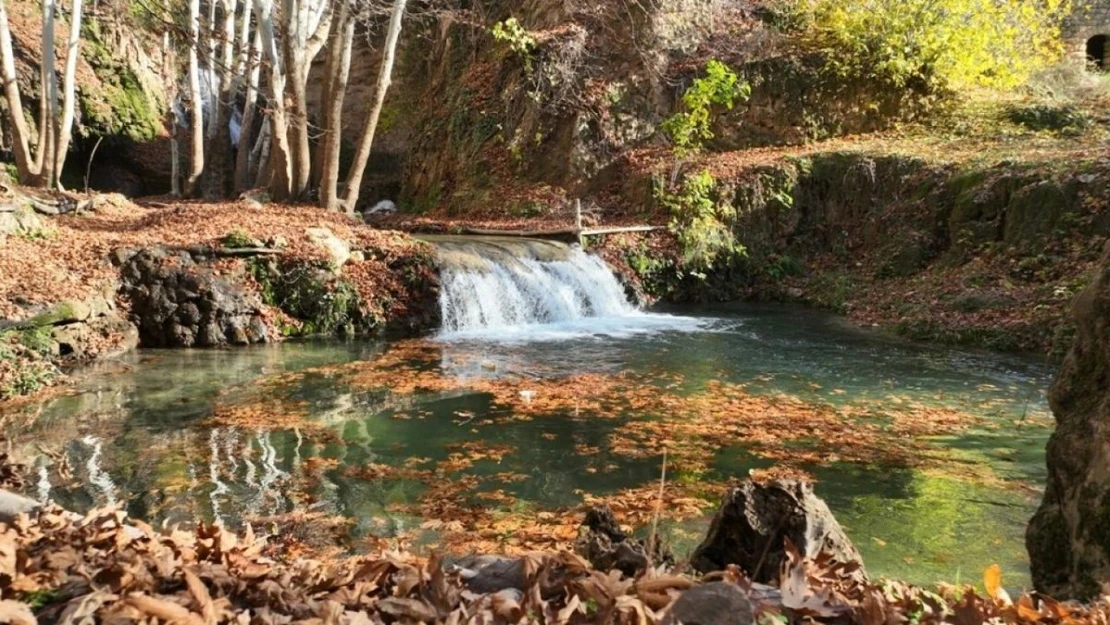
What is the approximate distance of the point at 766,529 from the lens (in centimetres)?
332

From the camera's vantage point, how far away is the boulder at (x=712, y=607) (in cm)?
201

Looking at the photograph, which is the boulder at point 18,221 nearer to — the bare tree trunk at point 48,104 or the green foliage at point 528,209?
→ the bare tree trunk at point 48,104

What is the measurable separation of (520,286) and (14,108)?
34.7 ft

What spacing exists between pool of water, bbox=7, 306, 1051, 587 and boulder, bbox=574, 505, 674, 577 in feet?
5.13

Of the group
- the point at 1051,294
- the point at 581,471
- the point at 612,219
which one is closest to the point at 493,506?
the point at 581,471

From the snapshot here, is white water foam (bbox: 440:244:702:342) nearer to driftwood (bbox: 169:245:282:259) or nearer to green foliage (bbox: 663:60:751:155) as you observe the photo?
driftwood (bbox: 169:245:282:259)

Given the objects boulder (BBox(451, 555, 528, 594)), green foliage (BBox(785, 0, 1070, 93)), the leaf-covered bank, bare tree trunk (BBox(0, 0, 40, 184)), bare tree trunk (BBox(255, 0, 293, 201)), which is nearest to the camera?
boulder (BBox(451, 555, 528, 594))

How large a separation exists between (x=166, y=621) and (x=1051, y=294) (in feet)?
40.1

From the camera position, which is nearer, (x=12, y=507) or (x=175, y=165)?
(x=12, y=507)

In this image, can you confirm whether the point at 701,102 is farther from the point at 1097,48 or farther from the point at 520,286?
the point at 1097,48

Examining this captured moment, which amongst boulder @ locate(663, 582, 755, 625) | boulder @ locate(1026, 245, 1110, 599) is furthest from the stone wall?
boulder @ locate(663, 582, 755, 625)

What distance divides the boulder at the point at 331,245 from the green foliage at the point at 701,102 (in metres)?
8.07

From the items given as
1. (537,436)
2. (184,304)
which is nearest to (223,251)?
(184,304)

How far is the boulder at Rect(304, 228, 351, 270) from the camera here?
1249 centimetres
